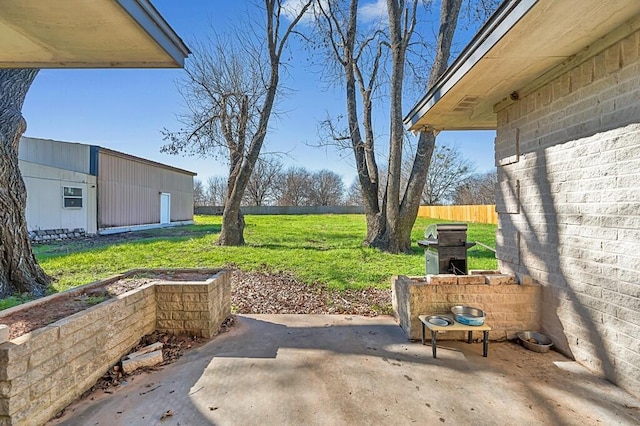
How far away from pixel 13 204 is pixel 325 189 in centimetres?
3495

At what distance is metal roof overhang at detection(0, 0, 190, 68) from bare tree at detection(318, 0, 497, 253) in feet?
20.9

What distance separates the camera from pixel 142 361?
9.06ft

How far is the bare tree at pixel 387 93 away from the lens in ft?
25.9

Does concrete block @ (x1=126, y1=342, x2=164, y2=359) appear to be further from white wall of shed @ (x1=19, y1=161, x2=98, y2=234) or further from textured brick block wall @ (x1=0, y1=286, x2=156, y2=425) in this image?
white wall of shed @ (x1=19, y1=161, x2=98, y2=234)

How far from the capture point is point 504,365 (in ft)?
9.29

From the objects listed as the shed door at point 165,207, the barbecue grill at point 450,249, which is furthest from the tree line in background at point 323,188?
the barbecue grill at point 450,249

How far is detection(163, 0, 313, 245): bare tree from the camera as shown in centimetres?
Answer: 994

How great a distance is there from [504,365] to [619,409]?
785 mm

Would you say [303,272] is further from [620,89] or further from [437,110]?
[620,89]

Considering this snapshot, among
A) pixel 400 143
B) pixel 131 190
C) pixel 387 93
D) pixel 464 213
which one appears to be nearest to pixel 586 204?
pixel 400 143

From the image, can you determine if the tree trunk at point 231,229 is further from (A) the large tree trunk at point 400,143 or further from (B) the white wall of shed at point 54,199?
(B) the white wall of shed at point 54,199

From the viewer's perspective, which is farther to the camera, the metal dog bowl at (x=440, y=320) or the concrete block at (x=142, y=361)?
the metal dog bowl at (x=440, y=320)

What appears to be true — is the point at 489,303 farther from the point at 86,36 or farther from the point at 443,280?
the point at 86,36

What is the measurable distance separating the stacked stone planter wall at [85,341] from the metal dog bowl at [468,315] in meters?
2.64
